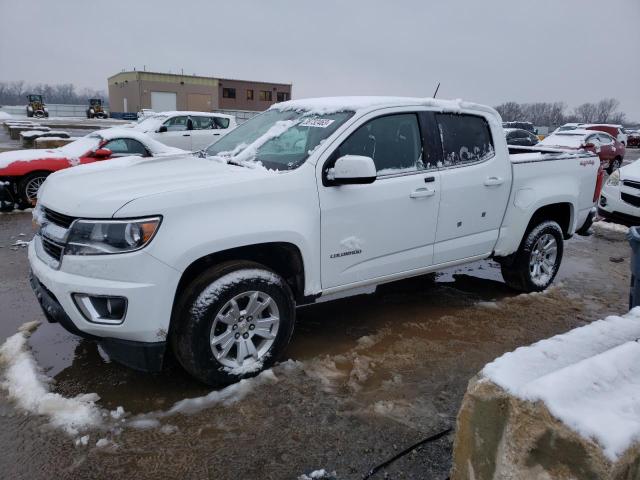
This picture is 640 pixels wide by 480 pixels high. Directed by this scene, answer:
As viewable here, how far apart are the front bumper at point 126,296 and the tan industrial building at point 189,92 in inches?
2376

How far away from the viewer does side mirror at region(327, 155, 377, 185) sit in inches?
130

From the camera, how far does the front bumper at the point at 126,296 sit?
2783mm

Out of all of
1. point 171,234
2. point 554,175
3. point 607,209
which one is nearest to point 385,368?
point 171,234

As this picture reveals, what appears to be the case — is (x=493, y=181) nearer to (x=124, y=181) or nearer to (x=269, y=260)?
(x=269, y=260)

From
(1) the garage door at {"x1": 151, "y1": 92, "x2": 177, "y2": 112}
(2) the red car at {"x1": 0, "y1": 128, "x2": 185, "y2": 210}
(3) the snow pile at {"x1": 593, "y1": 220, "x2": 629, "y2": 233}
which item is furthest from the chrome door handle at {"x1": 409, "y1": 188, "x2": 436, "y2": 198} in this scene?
(1) the garage door at {"x1": 151, "y1": 92, "x2": 177, "y2": 112}

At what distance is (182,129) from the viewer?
1369cm

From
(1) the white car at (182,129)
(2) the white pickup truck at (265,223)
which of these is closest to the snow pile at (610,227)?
(2) the white pickup truck at (265,223)

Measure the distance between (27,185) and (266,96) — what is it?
63.3m

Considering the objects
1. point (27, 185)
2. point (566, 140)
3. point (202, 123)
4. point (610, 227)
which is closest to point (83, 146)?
point (27, 185)

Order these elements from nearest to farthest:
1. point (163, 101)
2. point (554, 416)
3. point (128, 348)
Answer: point (554, 416), point (128, 348), point (163, 101)

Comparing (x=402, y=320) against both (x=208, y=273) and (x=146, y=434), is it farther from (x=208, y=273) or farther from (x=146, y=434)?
(x=146, y=434)

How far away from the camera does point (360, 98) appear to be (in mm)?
4215

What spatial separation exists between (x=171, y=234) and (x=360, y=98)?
216 cm

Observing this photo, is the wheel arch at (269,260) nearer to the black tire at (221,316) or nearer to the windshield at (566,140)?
the black tire at (221,316)
